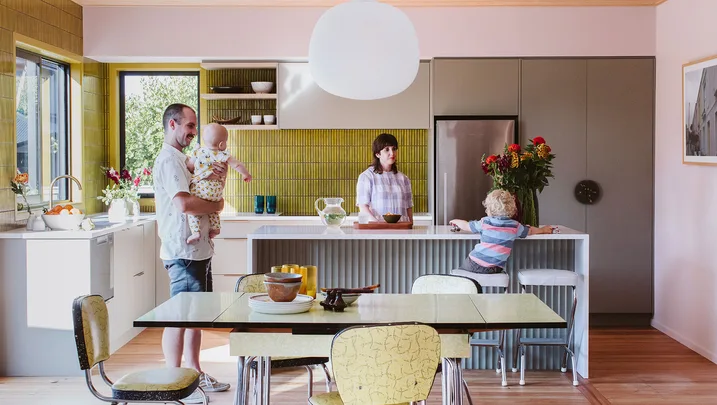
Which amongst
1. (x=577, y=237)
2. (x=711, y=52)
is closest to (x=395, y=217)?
(x=577, y=237)

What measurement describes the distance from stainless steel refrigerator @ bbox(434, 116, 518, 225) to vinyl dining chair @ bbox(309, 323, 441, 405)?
12.5 ft

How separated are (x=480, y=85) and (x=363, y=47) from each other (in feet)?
12.2

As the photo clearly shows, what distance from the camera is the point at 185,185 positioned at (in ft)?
13.7

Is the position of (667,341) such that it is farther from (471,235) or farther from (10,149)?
(10,149)

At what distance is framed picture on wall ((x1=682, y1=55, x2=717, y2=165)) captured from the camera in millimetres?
5164

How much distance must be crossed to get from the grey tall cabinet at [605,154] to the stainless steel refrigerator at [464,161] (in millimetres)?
290

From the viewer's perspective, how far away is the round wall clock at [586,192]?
6379mm

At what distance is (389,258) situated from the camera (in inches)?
195

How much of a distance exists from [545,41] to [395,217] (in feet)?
7.85

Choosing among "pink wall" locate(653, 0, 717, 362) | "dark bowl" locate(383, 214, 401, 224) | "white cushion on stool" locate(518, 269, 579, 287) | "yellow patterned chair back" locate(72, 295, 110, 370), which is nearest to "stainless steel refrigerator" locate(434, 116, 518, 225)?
"pink wall" locate(653, 0, 717, 362)

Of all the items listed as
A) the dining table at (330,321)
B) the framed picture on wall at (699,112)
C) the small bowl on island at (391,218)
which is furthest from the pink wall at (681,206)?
the dining table at (330,321)

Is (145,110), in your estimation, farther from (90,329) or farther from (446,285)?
(90,329)

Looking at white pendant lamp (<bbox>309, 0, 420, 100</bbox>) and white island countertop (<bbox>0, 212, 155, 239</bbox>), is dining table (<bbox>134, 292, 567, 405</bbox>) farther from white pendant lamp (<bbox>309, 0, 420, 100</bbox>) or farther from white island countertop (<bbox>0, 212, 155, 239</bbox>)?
white island countertop (<bbox>0, 212, 155, 239</bbox>)

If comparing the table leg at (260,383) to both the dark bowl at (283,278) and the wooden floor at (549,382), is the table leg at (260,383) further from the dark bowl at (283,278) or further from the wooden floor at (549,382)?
the wooden floor at (549,382)
